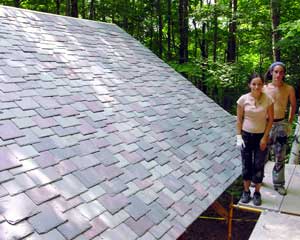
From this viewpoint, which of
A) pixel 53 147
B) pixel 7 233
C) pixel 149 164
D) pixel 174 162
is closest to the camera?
pixel 7 233

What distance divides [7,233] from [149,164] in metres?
2.17

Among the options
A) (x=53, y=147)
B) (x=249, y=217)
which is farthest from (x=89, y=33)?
(x=249, y=217)

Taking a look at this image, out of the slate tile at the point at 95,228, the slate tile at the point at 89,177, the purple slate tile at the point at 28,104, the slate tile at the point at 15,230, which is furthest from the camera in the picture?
the purple slate tile at the point at 28,104

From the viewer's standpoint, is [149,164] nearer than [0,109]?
No

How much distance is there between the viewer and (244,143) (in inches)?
187

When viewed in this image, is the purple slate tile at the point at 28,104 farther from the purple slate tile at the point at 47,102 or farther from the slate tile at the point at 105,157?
the slate tile at the point at 105,157

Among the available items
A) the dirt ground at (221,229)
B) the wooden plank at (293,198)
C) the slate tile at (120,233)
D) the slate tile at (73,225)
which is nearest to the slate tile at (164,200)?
the slate tile at (120,233)

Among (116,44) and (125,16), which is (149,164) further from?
(125,16)

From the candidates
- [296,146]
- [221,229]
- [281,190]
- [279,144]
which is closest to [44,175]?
[279,144]

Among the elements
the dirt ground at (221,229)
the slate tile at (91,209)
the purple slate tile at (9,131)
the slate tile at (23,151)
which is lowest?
the dirt ground at (221,229)

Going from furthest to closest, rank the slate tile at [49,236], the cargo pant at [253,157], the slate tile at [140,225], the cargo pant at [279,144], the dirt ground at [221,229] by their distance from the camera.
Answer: the dirt ground at [221,229] < the cargo pant at [279,144] < the cargo pant at [253,157] < the slate tile at [140,225] < the slate tile at [49,236]

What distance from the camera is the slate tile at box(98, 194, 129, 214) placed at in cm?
318

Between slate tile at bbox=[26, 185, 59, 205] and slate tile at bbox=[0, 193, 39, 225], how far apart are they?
0.05 meters

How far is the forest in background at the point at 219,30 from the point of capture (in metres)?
11.5
